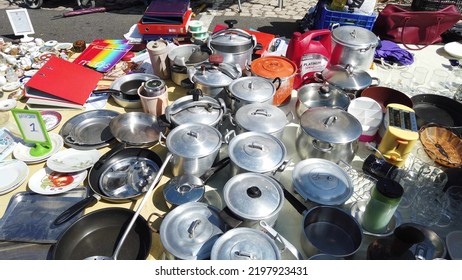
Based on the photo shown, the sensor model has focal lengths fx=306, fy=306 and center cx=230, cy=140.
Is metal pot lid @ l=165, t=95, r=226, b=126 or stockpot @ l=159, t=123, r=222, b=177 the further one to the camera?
metal pot lid @ l=165, t=95, r=226, b=126

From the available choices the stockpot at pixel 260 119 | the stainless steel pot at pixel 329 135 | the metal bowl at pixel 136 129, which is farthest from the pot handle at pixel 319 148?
the metal bowl at pixel 136 129

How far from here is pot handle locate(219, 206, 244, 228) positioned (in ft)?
3.69

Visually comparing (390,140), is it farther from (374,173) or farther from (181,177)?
(181,177)

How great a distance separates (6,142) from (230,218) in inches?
55.3

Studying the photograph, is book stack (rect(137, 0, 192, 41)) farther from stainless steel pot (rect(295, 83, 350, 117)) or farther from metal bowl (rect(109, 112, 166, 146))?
stainless steel pot (rect(295, 83, 350, 117))

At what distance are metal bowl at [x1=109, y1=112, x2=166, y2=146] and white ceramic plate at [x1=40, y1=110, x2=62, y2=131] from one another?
1.29 feet

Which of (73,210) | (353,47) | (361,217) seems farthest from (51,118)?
(353,47)

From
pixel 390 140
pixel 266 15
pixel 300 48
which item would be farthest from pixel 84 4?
pixel 390 140

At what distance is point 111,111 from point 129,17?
3.88 meters

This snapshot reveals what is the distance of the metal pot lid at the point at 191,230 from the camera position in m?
1.08

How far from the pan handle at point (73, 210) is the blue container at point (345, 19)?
2.36 m

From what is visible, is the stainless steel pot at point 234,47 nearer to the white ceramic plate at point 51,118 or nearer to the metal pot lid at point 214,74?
the metal pot lid at point 214,74

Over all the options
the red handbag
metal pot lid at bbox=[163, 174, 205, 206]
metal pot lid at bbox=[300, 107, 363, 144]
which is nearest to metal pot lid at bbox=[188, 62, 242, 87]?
metal pot lid at bbox=[300, 107, 363, 144]

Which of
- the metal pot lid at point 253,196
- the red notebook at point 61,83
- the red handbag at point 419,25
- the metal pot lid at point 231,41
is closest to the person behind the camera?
the metal pot lid at point 253,196
